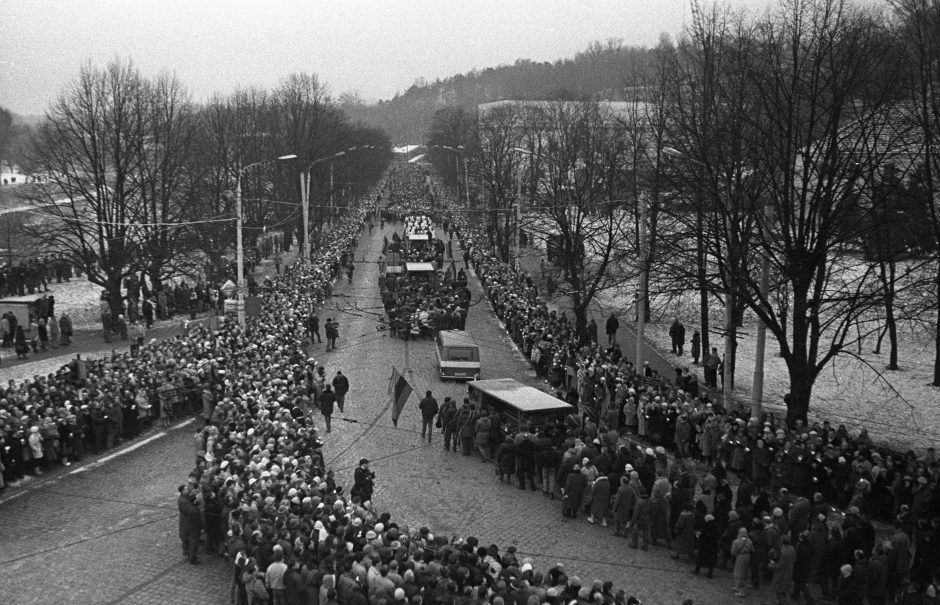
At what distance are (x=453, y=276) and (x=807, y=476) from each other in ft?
100

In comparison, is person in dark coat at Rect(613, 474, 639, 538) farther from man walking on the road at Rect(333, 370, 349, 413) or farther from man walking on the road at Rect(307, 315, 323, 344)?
man walking on the road at Rect(307, 315, 323, 344)

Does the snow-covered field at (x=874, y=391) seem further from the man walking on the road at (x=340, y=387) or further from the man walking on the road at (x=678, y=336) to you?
the man walking on the road at (x=340, y=387)

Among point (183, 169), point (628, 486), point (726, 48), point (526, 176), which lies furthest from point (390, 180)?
point (628, 486)

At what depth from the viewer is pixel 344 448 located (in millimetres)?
22797

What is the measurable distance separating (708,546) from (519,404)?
6.75m

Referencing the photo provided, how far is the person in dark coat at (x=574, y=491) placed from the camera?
17.8m

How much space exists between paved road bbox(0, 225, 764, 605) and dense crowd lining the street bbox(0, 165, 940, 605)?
0.48 metres

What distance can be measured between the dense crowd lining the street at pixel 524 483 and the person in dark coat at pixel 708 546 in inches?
1.3

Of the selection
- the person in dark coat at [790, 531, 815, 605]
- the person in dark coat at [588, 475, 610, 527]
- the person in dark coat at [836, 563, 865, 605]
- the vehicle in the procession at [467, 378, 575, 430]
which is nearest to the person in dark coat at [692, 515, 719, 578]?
the person in dark coat at [790, 531, 815, 605]

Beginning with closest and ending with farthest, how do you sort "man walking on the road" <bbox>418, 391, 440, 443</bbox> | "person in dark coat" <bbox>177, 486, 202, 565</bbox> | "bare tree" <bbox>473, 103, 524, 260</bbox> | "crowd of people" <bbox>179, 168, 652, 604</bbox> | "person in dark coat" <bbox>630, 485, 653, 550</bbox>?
"crowd of people" <bbox>179, 168, 652, 604</bbox> < "person in dark coat" <bbox>177, 486, 202, 565</bbox> < "person in dark coat" <bbox>630, 485, 653, 550</bbox> < "man walking on the road" <bbox>418, 391, 440, 443</bbox> < "bare tree" <bbox>473, 103, 524, 260</bbox>

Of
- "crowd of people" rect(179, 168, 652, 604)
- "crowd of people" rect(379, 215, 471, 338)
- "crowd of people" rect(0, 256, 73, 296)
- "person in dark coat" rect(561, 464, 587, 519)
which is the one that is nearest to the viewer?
"crowd of people" rect(179, 168, 652, 604)

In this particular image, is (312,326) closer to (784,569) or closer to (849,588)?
(784,569)

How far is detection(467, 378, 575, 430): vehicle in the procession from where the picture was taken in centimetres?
2103

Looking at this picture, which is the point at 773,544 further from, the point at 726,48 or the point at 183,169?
the point at 183,169
